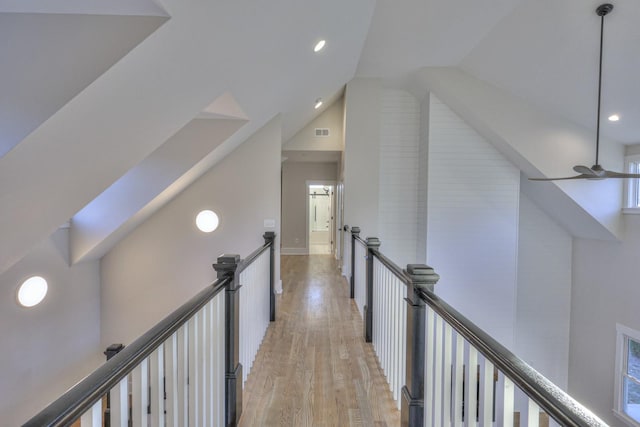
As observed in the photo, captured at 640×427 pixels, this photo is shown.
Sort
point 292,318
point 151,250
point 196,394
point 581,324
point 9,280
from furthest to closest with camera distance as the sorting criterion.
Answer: point 581,324 → point 151,250 → point 292,318 → point 9,280 → point 196,394

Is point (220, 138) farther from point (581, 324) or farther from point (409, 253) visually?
point (581, 324)

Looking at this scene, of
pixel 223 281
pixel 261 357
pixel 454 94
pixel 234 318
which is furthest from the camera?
pixel 454 94

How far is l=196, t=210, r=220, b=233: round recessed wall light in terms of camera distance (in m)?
4.91

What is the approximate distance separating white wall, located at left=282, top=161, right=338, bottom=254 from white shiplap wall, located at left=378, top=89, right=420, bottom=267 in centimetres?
286

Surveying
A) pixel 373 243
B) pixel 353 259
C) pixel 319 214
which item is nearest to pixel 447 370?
pixel 373 243

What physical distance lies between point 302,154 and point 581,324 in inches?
259

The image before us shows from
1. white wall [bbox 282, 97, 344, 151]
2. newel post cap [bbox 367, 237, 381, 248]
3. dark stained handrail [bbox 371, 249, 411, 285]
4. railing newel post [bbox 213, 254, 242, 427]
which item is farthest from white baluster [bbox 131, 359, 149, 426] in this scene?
white wall [bbox 282, 97, 344, 151]

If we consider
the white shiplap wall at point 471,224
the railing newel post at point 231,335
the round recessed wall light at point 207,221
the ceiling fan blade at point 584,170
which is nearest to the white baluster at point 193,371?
the railing newel post at point 231,335

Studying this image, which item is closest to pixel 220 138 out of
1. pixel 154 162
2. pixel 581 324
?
pixel 154 162

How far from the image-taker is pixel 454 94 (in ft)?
17.7

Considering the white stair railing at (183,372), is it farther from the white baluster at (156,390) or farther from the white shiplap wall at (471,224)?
the white shiplap wall at (471,224)

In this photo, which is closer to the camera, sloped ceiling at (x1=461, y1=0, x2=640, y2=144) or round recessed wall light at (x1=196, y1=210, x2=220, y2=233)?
sloped ceiling at (x1=461, y1=0, x2=640, y2=144)

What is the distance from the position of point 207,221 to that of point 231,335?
3275 millimetres

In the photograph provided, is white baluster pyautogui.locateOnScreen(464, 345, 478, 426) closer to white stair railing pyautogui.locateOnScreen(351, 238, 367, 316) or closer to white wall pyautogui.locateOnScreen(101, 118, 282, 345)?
white stair railing pyautogui.locateOnScreen(351, 238, 367, 316)
